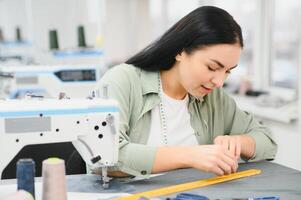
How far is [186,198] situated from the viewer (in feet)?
3.74

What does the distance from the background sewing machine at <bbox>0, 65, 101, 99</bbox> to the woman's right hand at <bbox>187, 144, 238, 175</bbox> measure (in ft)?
4.11

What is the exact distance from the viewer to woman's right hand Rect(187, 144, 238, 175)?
1.29 metres

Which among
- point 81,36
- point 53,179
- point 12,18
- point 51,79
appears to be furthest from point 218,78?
point 12,18

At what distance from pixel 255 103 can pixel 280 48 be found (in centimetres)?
49

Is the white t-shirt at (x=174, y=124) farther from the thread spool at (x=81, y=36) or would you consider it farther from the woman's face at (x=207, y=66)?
the thread spool at (x=81, y=36)

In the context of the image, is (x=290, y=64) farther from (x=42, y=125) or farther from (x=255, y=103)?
(x=42, y=125)

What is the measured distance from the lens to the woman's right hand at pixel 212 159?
1.29m

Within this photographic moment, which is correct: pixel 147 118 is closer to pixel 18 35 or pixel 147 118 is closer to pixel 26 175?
pixel 26 175

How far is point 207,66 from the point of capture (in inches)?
56.1

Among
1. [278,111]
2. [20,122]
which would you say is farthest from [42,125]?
[278,111]

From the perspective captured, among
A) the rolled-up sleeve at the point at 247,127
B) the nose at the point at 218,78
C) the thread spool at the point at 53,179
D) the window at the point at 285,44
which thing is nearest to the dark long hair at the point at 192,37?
the nose at the point at 218,78

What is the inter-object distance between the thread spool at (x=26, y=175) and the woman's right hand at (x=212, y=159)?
0.49 m

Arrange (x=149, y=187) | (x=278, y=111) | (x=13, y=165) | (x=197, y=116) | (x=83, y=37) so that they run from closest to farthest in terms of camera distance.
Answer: (x=149, y=187) < (x=13, y=165) < (x=197, y=116) < (x=278, y=111) < (x=83, y=37)

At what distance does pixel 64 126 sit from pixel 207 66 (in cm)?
51
